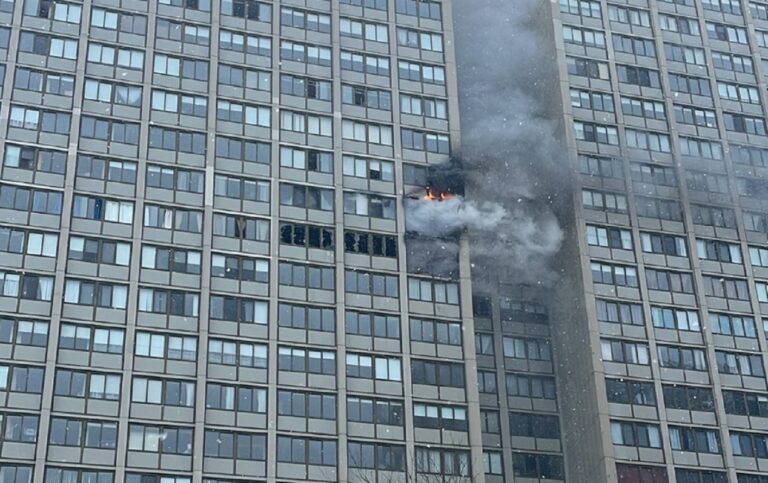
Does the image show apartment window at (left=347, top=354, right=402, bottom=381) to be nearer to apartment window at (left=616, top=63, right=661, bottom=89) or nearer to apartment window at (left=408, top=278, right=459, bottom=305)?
apartment window at (left=408, top=278, right=459, bottom=305)

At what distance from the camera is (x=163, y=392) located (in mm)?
79312

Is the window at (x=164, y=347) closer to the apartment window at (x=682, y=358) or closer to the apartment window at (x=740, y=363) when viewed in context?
the apartment window at (x=682, y=358)

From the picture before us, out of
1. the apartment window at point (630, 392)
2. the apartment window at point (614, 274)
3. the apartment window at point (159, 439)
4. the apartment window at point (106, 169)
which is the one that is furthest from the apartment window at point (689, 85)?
the apartment window at point (159, 439)

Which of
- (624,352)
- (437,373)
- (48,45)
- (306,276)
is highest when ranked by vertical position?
(48,45)

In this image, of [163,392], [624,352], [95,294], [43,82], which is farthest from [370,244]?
[43,82]

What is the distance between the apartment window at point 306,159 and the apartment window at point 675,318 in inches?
910

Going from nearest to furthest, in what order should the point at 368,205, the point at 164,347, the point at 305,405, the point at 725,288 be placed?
1. the point at 164,347
2. the point at 305,405
3. the point at 368,205
4. the point at 725,288

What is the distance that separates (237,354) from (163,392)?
200 inches

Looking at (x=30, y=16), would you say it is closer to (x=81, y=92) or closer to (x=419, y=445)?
(x=81, y=92)

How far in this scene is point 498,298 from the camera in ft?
314

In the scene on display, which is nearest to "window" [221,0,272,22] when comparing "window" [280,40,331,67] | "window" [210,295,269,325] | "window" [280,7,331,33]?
"window" [280,7,331,33]

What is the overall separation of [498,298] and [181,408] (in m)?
25.7

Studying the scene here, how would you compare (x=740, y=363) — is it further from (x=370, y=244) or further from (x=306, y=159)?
(x=306, y=159)

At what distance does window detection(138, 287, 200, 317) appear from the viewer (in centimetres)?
8175
